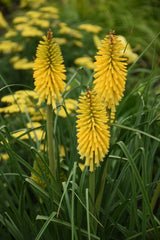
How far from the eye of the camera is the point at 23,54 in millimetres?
5680

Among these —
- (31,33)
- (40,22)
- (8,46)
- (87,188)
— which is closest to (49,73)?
(87,188)

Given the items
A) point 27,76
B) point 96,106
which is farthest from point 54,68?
point 27,76

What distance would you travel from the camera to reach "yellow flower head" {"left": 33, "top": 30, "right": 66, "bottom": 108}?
6.24ft

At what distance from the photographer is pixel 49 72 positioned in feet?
6.29

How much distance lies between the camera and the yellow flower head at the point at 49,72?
1903 millimetres

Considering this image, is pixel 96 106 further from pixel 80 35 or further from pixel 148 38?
pixel 148 38

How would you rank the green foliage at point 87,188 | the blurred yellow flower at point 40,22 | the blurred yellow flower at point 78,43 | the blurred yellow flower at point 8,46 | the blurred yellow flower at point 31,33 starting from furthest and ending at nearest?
the blurred yellow flower at point 78,43, the blurred yellow flower at point 40,22, the blurred yellow flower at point 8,46, the blurred yellow flower at point 31,33, the green foliage at point 87,188

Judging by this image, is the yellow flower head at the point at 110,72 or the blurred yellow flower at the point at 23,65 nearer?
the yellow flower head at the point at 110,72

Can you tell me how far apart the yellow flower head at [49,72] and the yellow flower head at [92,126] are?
0.26m

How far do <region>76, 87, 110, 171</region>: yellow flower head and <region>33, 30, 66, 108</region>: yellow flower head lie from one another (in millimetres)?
260

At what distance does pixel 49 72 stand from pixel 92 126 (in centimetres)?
46

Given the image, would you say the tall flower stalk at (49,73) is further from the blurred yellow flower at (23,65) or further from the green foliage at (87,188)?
the blurred yellow flower at (23,65)

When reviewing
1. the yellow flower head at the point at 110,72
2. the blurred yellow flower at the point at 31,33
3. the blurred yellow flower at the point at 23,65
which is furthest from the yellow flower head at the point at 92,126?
→ the blurred yellow flower at the point at 31,33

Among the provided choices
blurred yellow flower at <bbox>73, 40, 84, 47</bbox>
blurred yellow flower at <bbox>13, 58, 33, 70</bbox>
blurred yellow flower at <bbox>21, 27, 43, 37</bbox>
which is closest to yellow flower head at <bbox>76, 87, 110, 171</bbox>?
blurred yellow flower at <bbox>13, 58, 33, 70</bbox>
